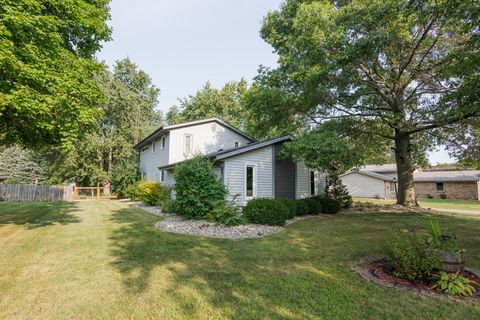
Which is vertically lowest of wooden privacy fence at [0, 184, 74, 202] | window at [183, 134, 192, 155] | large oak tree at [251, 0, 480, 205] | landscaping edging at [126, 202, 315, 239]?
landscaping edging at [126, 202, 315, 239]

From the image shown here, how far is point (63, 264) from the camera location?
17.3ft

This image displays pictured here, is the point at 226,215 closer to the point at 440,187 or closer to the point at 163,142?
the point at 163,142

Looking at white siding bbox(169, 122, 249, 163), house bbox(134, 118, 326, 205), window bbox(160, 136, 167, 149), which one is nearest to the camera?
house bbox(134, 118, 326, 205)

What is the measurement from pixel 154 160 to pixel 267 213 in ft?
45.8

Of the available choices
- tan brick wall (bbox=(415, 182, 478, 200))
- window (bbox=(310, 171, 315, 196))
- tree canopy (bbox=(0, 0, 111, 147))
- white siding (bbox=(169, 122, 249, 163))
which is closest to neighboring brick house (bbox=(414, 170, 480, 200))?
tan brick wall (bbox=(415, 182, 478, 200))

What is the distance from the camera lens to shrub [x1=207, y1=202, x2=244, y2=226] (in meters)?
9.54

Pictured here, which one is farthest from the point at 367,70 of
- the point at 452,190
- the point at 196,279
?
the point at 452,190

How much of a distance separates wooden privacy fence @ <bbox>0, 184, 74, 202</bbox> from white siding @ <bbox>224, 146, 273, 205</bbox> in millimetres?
15810

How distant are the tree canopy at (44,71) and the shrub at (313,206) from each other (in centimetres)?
1002

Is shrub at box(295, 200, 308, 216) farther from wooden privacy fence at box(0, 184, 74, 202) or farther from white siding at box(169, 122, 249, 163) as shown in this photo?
wooden privacy fence at box(0, 184, 74, 202)

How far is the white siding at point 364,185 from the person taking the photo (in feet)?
105

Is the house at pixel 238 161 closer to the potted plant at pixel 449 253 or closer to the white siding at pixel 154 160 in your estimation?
the white siding at pixel 154 160

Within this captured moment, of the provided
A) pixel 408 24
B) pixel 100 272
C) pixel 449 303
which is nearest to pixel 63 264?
pixel 100 272

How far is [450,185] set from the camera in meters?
30.8
